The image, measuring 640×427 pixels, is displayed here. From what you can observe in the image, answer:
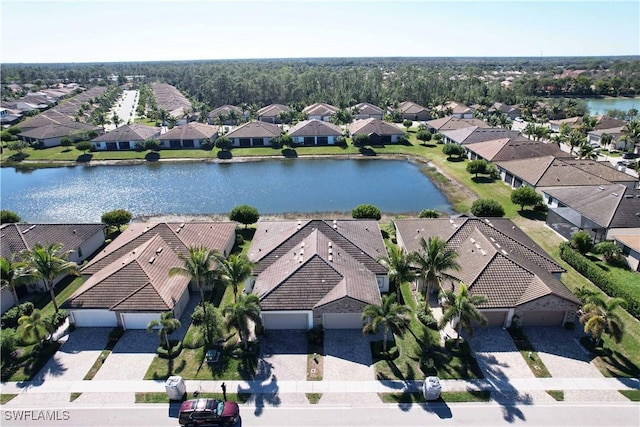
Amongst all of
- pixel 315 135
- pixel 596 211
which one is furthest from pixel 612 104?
pixel 596 211

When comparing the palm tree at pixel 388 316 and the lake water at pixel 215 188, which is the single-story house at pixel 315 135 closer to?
the lake water at pixel 215 188

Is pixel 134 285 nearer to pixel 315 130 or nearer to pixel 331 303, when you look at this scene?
pixel 331 303

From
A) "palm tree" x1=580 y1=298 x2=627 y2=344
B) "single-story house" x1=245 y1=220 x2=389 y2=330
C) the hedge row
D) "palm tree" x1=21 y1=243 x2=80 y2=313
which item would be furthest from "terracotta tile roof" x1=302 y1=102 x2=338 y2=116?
"palm tree" x1=580 y1=298 x2=627 y2=344

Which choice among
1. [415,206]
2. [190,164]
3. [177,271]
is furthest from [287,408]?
[190,164]

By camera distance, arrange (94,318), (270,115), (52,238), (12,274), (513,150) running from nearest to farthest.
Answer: (12,274) < (94,318) < (52,238) < (513,150) < (270,115)

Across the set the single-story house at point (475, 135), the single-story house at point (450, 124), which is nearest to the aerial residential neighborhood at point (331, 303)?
the single-story house at point (475, 135)

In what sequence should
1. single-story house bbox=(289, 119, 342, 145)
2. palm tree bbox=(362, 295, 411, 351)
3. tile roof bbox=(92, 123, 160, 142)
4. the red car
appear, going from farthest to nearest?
single-story house bbox=(289, 119, 342, 145), tile roof bbox=(92, 123, 160, 142), palm tree bbox=(362, 295, 411, 351), the red car

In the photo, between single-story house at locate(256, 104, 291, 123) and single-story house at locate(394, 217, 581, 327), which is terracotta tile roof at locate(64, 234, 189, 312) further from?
single-story house at locate(256, 104, 291, 123)
